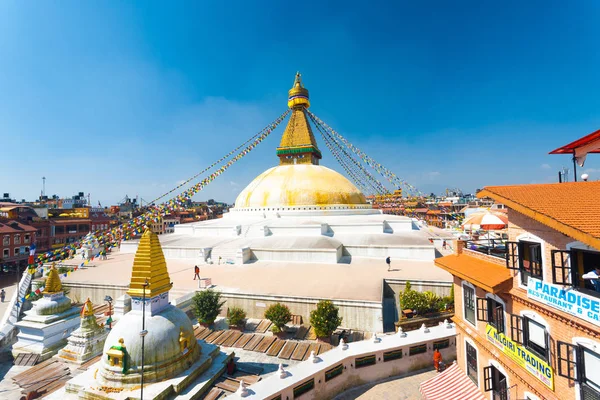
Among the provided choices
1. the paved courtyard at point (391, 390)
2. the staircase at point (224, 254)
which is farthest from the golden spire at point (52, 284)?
the paved courtyard at point (391, 390)

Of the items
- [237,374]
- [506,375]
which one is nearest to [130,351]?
[237,374]

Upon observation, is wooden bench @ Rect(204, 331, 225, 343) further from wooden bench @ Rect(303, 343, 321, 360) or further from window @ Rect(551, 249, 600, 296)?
window @ Rect(551, 249, 600, 296)

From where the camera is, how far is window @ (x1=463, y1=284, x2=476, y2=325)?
7.96 m

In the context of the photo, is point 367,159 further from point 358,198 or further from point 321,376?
point 321,376

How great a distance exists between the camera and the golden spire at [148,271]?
310 inches

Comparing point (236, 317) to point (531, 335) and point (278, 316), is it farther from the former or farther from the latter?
point (531, 335)

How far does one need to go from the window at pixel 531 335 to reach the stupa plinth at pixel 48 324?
15.1 metres

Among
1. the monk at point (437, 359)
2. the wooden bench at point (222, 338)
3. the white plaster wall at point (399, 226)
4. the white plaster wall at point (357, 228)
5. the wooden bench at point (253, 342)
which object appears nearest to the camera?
the monk at point (437, 359)

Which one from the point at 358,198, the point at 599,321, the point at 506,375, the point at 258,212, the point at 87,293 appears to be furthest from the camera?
the point at 358,198

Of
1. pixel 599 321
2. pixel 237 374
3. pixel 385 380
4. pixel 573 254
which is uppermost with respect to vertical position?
pixel 573 254

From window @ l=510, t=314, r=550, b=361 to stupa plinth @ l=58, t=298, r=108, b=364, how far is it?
40.6 feet

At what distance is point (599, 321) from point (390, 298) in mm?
10497

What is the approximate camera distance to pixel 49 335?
11.4 m

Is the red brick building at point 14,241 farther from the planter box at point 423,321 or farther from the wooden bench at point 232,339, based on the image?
the planter box at point 423,321
